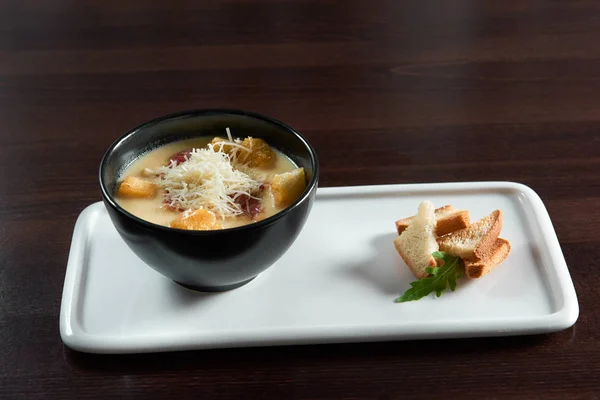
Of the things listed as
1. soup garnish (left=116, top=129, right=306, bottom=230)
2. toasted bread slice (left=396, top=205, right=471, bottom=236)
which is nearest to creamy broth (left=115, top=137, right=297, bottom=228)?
soup garnish (left=116, top=129, right=306, bottom=230)

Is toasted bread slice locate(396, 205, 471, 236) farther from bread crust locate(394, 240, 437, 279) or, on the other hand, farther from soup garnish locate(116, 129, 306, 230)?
soup garnish locate(116, 129, 306, 230)

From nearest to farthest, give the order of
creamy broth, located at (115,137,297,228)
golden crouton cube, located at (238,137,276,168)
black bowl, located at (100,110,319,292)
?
black bowl, located at (100,110,319,292) → creamy broth, located at (115,137,297,228) → golden crouton cube, located at (238,137,276,168)

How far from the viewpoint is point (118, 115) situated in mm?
1863

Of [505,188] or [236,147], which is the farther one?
[505,188]

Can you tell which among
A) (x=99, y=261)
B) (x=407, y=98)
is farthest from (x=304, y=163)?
(x=407, y=98)

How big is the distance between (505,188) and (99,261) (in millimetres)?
779

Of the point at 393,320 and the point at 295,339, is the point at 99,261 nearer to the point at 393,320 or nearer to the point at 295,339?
the point at 295,339

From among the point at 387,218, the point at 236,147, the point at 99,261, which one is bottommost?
the point at 99,261

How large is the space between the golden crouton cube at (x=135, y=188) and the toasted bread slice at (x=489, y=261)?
54 centimetres

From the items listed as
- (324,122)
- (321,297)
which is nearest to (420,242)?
(321,297)

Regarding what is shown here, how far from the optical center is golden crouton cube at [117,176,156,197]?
4.11ft

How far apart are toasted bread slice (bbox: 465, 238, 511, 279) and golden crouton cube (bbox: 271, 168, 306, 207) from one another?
305 mm

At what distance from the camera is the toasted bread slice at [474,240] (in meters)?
1.25

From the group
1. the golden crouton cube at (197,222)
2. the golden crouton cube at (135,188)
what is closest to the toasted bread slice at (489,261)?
the golden crouton cube at (197,222)
